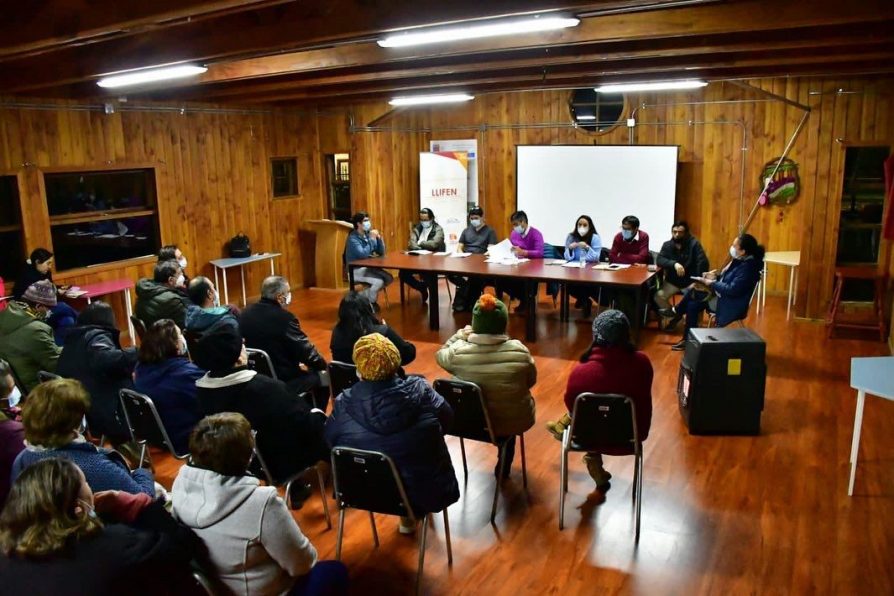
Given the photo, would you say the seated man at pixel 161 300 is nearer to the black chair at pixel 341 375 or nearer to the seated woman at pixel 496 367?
the black chair at pixel 341 375

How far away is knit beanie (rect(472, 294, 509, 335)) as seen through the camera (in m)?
3.54

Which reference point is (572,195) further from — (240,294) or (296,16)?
(296,16)

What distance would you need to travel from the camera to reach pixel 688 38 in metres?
4.49

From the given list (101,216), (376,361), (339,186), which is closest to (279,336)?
(376,361)

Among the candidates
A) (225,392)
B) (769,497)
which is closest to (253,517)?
(225,392)

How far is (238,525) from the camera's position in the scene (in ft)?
7.06

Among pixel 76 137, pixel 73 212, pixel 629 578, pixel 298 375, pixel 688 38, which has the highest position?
pixel 688 38

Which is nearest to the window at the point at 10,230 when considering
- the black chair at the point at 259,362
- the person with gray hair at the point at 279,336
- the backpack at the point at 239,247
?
the backpack at the point at 239,247

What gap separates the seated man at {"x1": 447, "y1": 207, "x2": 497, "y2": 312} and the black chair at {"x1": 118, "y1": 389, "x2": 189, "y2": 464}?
4.65m

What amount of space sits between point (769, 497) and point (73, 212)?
21.2 feet

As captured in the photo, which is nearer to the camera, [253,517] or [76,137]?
[253,517]

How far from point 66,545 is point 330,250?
762cm

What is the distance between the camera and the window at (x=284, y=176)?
915 cm

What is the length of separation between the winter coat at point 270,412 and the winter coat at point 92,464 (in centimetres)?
64
